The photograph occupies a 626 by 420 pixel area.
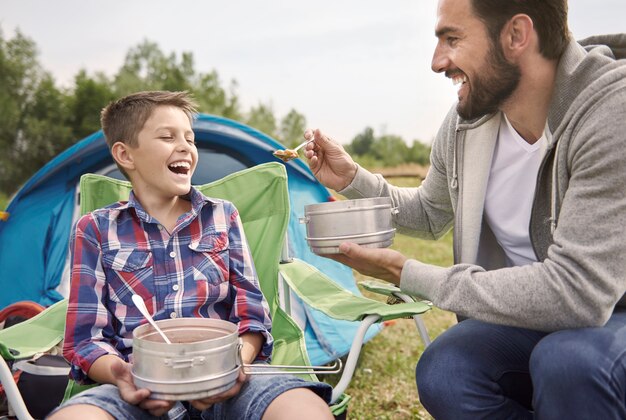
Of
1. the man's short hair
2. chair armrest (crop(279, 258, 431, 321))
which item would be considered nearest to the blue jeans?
chair armrest (crop(279, 258, 431, 321))

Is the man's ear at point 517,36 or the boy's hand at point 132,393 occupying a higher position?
the man's ear at point 517,36

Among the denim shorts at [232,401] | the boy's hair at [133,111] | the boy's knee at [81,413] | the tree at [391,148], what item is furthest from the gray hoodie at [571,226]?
the tree at [391,148]

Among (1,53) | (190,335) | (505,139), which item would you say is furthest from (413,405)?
(1,53)

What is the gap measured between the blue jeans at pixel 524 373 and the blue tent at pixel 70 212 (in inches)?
69.6

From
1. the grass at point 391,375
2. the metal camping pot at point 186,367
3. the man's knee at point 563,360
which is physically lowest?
the grass at point 391,375

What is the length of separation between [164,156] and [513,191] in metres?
1.13

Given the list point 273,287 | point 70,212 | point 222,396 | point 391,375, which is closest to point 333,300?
point 273,287

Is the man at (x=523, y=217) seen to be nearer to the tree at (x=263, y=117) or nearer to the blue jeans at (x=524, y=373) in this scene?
the blue jeans at (x=524, y=373)

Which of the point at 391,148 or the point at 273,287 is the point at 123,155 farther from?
the point at 391,148

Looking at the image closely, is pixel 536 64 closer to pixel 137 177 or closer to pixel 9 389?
pixel 137 177

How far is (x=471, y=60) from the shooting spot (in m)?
1.84

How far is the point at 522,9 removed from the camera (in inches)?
69.7

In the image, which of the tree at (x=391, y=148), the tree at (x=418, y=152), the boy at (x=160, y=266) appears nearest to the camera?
the boy at (x=160, y=266)

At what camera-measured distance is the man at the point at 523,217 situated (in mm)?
1511
